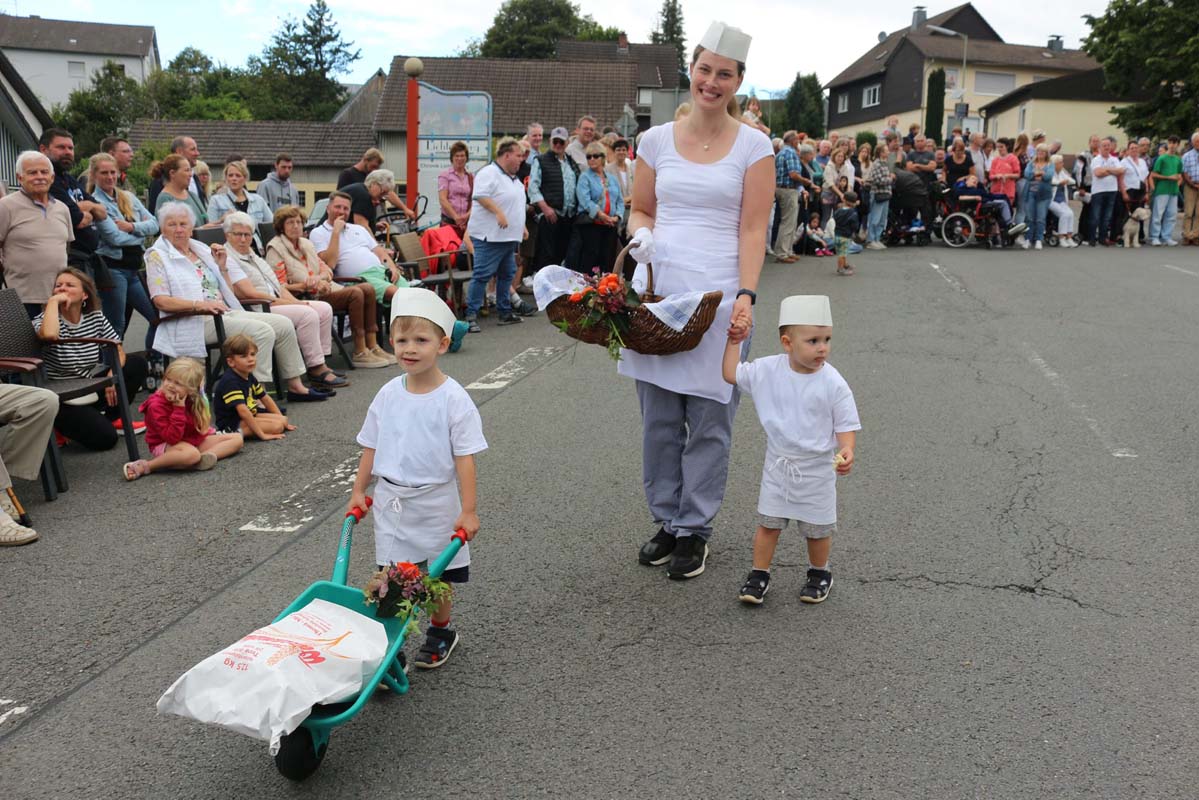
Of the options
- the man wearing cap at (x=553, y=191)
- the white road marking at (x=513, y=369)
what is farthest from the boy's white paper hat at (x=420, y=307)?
the man wearing cap at (x=553, y=191)

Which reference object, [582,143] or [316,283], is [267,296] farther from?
[582,143]

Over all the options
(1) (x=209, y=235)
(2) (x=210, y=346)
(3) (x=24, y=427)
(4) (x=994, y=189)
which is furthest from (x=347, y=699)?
(4) (x=994, y=189)

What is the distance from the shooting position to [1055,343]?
425 inches

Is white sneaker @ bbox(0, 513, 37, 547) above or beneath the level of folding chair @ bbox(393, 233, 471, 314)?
beneath

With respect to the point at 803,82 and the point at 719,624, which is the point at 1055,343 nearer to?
the point at 719,624

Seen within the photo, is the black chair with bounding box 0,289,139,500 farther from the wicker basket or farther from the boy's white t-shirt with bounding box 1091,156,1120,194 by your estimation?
the boy's white t-shirt with bounding box 1091,156,1120,194

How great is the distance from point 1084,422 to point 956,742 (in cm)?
486

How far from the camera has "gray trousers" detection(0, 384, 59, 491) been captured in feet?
19.7

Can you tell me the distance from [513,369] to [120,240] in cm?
357

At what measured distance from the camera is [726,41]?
14.2ft

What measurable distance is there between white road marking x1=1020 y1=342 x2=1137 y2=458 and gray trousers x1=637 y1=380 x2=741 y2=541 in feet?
10.8

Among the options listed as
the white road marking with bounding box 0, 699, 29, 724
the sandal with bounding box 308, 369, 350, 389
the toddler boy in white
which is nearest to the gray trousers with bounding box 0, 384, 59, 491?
the white road marking with bounding box 0, 699, 29, 724

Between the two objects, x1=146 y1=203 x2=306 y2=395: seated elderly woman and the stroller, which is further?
the stroller

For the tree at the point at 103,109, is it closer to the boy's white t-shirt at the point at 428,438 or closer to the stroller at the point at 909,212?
the stroller at the point at 909,212
